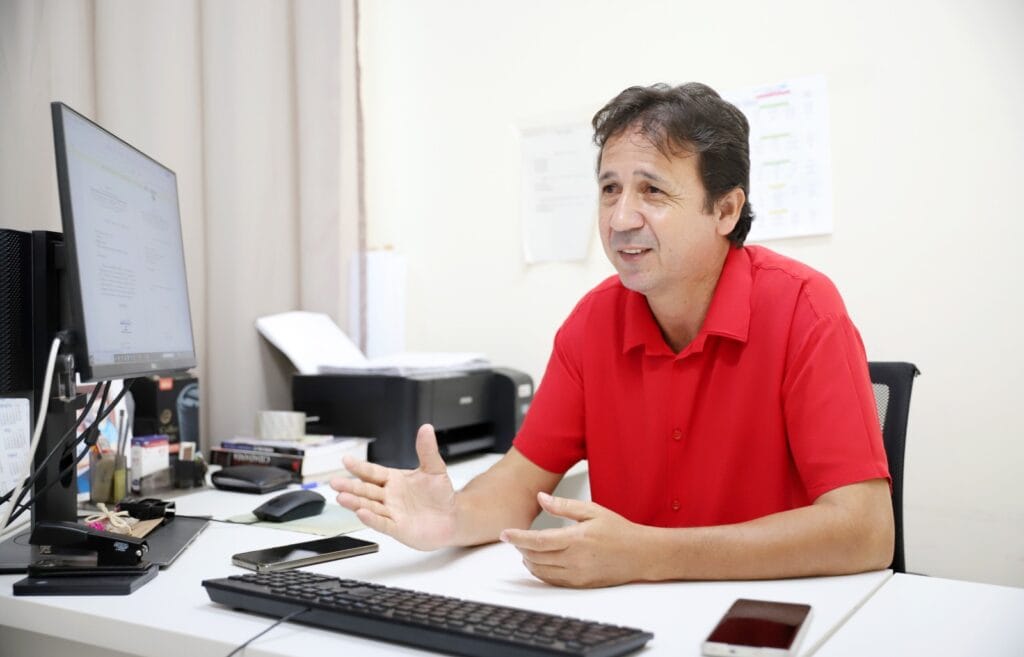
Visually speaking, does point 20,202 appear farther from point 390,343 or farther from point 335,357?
point 390,343

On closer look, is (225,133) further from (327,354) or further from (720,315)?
(720,315)

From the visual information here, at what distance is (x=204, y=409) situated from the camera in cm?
195

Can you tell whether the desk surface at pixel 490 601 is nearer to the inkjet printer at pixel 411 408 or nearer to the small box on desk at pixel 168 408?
the small box on desk at pixel 168 408

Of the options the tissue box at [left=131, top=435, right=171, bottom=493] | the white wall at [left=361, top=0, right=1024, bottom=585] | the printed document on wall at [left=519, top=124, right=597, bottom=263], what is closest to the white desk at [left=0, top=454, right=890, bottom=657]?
the tissue box at [left=131, top=435, right=171, bottom=493]

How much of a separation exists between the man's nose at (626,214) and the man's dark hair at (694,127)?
89mm

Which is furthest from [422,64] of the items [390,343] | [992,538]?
[992,538]

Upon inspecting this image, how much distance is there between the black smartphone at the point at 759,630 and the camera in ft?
2.26

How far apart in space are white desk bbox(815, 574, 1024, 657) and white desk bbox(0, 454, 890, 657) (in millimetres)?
20

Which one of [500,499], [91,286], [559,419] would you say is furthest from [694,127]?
[91,286]

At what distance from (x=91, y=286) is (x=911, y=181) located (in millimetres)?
1701

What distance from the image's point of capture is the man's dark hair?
1271 mm

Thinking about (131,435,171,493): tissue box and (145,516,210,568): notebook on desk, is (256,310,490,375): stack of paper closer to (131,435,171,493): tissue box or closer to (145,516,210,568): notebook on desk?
(131,435,171,493): tissue box

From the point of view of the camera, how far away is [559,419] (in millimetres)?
1366

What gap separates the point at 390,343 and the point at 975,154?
1.53 meters
